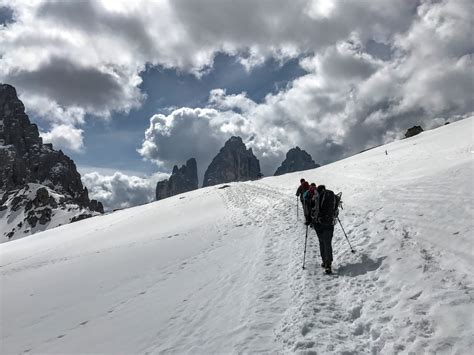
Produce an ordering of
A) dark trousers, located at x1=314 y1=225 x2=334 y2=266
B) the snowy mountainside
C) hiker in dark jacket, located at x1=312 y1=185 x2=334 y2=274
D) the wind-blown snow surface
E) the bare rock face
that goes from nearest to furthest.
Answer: the wind-blown snow surface, dark trousers, located at x1=314 y1=225 x2=334 y2=266, hiker in dark jacket, located at x1=312 y1=185 x2=334 y2=274, the bare rock face, the snowy mountainside

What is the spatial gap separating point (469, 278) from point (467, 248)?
166cm

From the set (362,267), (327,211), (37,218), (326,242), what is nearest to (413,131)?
(327,211)

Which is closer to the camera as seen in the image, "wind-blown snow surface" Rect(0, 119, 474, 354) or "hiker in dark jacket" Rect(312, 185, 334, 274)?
"wind-blown snow surface" Rect(0, 119, 474, 354)

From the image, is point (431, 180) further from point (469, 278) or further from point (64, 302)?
point (64, 302)

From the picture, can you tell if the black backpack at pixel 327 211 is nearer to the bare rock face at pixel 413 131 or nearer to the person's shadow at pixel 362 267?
the person's shadow at pixel 362 267

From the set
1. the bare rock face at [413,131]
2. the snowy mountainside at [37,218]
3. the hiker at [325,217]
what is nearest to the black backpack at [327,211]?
the hiker at [325,217]

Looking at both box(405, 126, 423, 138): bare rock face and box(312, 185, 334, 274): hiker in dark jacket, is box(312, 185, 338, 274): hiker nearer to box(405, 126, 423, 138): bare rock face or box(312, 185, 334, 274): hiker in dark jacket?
box(312, 185, 334, 274): hiker in dark jacket

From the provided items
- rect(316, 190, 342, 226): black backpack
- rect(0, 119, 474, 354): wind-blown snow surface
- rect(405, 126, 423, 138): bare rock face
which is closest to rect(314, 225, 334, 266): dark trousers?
rect(316, 190, 342, 226): black backpack

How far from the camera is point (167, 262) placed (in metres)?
16.1

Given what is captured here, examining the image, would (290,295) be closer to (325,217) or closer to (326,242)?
(326,242)

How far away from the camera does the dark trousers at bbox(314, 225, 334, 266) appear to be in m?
10.3

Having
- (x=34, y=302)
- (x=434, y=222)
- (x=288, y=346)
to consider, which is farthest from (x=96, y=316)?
(x=434, y=222)

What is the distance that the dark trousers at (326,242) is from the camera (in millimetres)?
10320

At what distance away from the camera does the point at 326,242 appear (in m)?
10.5
